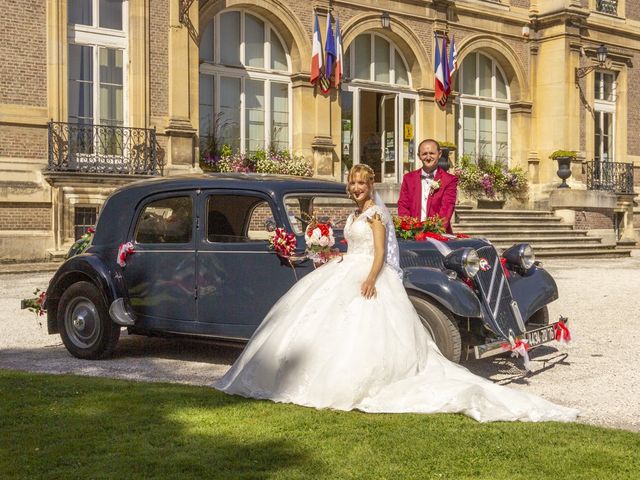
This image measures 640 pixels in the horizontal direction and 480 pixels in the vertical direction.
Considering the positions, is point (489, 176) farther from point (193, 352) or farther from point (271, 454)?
point (271, 454)

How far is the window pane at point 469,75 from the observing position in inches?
1006

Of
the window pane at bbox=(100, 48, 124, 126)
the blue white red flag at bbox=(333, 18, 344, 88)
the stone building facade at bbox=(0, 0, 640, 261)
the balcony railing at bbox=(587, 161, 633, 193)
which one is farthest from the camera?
the balcony railing at bbox=(587, 161, 633, 193)

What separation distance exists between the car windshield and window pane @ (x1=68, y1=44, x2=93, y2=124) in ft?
38.6

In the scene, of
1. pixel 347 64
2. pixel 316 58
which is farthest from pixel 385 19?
pixel 316 58

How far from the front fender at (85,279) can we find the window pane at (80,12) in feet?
37.1

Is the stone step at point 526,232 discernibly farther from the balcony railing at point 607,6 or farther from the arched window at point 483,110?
the balcony railing at point 607,6

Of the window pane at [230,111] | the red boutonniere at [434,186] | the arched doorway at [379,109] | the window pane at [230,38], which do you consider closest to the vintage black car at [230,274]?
the red boutonniere at [434,186]

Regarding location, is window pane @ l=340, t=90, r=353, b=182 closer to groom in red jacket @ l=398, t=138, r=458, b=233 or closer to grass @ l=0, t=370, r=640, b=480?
groom in red jacket @ l=398, t=138, r=458, b=233

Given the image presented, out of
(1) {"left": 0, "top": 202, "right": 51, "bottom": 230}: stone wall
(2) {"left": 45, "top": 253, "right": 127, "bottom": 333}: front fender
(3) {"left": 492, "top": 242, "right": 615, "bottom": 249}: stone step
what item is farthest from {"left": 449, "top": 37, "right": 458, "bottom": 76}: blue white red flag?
(2) {"left": 45, "top": 253, "right": 127, "bottom": 333}: front fender

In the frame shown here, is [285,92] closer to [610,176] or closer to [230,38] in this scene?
[230,38]

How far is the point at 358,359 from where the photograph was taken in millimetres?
5805

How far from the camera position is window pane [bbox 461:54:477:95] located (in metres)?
25.5

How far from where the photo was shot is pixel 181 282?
24.4ft

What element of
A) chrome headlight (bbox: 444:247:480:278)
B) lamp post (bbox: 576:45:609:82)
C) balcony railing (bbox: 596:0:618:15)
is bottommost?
chrome headlight (bbox: 444:247:480:278)
